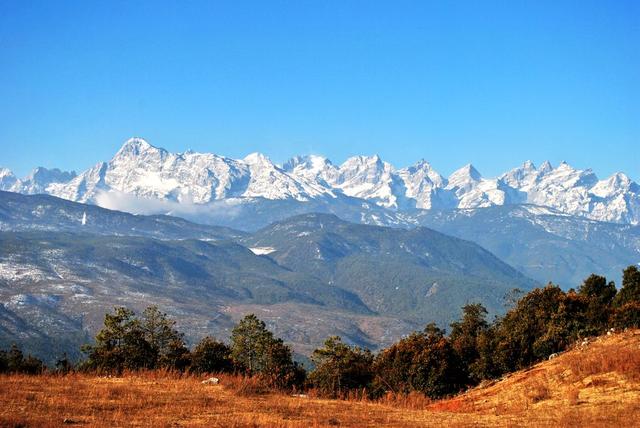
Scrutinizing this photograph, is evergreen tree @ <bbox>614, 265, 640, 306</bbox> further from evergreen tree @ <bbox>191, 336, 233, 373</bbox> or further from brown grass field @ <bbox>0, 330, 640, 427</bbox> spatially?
brown grass field @ <bbox>0, 330, 640, 427</bbox>

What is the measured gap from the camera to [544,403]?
3356 centimetres

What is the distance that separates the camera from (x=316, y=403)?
112ft

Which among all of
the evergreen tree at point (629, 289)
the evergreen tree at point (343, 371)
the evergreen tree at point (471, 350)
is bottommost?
the evergreen tree at point (343, 371)

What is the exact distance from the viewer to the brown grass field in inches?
1091

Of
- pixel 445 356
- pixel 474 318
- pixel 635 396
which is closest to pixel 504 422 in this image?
pixel 635 396

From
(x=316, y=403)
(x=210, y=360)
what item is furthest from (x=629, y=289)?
(x=316, y=403)

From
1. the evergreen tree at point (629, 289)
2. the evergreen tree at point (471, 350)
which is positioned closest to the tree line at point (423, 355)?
the evergreen tree at point (471, 350)

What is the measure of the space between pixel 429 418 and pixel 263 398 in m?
8.49

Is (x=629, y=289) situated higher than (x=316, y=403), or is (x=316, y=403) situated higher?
(x=629, y=289)

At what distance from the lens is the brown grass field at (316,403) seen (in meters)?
27.7

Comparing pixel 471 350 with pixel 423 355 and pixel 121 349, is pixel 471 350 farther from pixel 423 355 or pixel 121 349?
pixel 121 349

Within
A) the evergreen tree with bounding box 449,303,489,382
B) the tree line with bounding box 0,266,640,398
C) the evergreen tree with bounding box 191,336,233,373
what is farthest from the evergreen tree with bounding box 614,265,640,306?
the evergreen tree with bounding box 191,336,233,373

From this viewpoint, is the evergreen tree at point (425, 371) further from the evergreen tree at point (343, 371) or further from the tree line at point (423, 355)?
the evergreen tree at point (343, 371)

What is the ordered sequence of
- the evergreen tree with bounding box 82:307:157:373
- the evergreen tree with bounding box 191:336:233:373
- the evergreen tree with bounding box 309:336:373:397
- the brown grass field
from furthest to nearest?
the evergreen tree with bounding box 309:336:373:397 → the evergreen tree with bounding box 82:307:157:373 → the evergreen tree with bounding box 191:336:233:373 → the brown grass field
